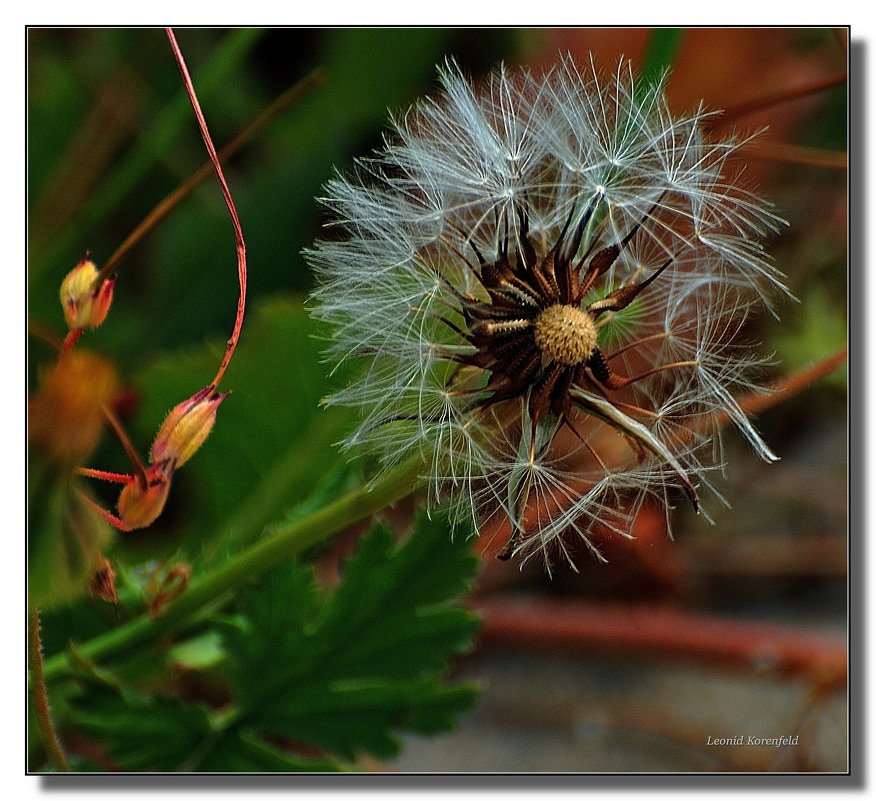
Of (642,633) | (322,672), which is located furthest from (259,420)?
(642,633)

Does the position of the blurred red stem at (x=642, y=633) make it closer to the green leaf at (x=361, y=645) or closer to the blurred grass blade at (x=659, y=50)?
the green leaf at (x=361, y=645)

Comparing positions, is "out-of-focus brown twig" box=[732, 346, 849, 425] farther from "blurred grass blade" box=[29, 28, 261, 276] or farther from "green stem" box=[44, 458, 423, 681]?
"blurred grass blade" box=[29, 28, 261, 276]

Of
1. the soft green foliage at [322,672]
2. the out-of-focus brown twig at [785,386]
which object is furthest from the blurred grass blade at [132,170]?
the out-of-focus brown twig at [785,386]

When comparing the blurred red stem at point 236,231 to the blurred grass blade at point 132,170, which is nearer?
the blurred red stem at point 236,231

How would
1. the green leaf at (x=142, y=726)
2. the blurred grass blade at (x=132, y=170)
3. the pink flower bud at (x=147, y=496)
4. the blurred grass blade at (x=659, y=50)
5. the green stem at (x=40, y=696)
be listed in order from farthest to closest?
the blurred grass blade at (x=132, y=170)
the blurred grass blade at (x=659, y=50)
the green leaf at (x=142, y=726)
the green stem at (x=40, y=696)
the pink flower bud at (x=147, y=496)

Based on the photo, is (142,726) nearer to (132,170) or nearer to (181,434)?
(181,434)

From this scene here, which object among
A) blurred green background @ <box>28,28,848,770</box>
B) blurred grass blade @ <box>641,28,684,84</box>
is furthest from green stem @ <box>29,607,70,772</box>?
blurred grass blade @ <box>641,28,684,84</box>

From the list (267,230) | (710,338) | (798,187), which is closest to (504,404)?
(710,338)
